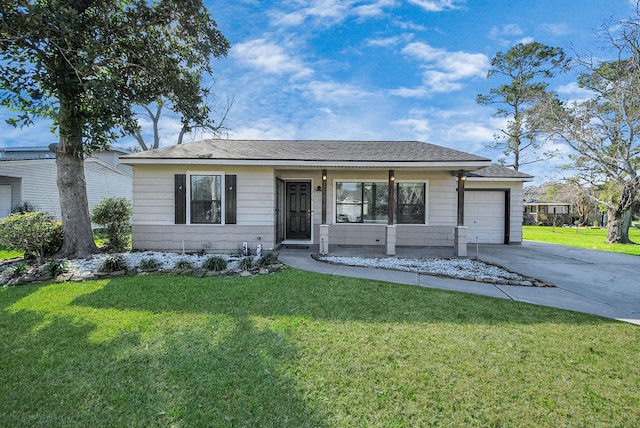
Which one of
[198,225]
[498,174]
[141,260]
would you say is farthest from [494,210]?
[141,260]

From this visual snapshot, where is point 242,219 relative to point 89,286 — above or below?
above

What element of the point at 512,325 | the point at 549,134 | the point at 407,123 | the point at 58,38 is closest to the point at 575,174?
the point at 549,134

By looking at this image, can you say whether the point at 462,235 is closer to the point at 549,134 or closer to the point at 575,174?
the point at 549,134

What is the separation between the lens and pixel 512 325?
3.64m

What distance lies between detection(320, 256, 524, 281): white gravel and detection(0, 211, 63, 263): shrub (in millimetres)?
6834

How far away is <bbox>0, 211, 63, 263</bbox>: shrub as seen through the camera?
6.48 meters

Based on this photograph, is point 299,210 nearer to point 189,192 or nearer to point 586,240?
point 189,192

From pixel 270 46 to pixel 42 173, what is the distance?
13.3 meters

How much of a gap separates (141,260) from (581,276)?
1007 cm

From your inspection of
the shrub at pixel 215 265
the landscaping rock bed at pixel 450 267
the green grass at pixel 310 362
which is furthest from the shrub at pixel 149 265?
the landscaping rock bed at pixel 450 267

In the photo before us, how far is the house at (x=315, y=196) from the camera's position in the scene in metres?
7.96

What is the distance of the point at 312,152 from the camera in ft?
29.3

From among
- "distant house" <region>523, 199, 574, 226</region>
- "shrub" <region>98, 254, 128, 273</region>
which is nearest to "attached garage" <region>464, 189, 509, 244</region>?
"shrub" <region>98, 254, 128, 273</region>

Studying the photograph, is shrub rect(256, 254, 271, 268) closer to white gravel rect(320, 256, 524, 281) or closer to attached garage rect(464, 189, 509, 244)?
white gravel rect(320, 256, 524, 281)
